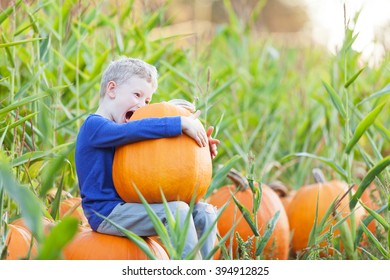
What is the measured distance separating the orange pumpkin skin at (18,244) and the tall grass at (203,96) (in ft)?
0.20

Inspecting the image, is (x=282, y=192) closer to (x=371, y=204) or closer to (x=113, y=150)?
(x=371, y=204)

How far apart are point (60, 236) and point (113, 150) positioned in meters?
1.16

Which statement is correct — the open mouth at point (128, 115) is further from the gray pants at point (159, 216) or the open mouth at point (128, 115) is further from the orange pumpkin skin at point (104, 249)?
the orange pumpkin skin at point (104, 249)

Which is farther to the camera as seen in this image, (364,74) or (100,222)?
(364,74)

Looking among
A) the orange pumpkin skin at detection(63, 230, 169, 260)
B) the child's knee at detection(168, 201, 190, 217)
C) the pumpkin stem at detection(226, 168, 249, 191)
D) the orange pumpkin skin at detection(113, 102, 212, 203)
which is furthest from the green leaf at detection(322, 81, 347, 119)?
the orange pumpkin skin at detection(63, 230, 169, 260)

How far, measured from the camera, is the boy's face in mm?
2559

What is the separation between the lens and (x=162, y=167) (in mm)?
2406

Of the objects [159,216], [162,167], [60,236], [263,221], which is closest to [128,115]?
[162,167]

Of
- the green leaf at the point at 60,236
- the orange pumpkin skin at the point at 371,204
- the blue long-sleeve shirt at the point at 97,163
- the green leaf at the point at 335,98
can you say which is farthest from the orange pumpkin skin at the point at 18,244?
the orange pumpkin skin at the point at 371,204

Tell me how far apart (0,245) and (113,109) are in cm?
63

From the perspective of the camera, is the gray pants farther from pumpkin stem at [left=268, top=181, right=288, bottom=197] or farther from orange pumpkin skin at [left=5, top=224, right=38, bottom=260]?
pumpkin stem at [left=268, top=181, right=288, bottom=197]
